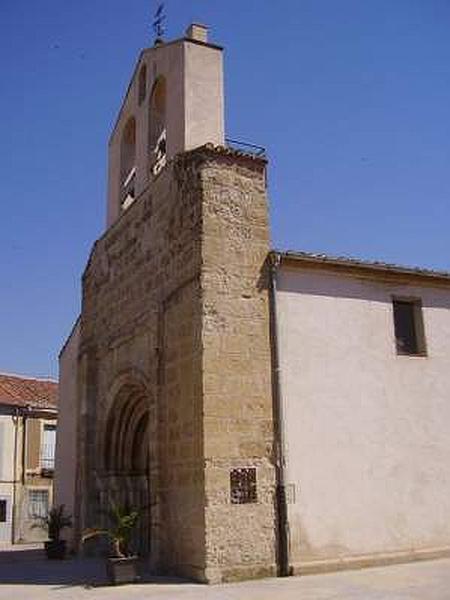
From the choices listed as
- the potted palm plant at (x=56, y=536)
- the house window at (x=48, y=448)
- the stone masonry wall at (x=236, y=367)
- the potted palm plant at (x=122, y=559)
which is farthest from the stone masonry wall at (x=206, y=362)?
the house window at (x=48, y=448)

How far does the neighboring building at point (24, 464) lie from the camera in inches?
921

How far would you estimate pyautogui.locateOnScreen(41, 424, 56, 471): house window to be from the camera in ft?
80.5

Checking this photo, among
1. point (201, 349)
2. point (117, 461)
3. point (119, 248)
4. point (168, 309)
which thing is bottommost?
point (117, 461)

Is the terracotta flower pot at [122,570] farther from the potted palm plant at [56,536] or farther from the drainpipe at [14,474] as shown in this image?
the drainpipe at [14,474]

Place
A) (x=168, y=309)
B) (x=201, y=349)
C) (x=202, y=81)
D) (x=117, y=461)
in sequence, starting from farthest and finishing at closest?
(x=117, y=461)
(x=202, y=81)
(x=168, y=309)
(x=201, y=349)

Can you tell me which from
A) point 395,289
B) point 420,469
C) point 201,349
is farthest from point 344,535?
point 395,289

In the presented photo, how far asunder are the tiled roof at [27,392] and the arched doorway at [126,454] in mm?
10912

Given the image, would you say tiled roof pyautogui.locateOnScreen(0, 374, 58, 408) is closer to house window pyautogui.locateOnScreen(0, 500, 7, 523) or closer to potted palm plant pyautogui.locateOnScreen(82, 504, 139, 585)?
house window pyautogui.locateOnScreen(0, 500, 7, 523)

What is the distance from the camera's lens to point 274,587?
8.84 m

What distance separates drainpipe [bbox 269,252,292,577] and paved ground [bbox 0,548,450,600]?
0.40 m

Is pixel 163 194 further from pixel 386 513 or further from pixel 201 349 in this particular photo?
pixel 386 513

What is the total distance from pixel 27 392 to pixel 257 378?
1754cm

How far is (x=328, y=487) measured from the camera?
413 inches

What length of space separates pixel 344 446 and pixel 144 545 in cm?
447
